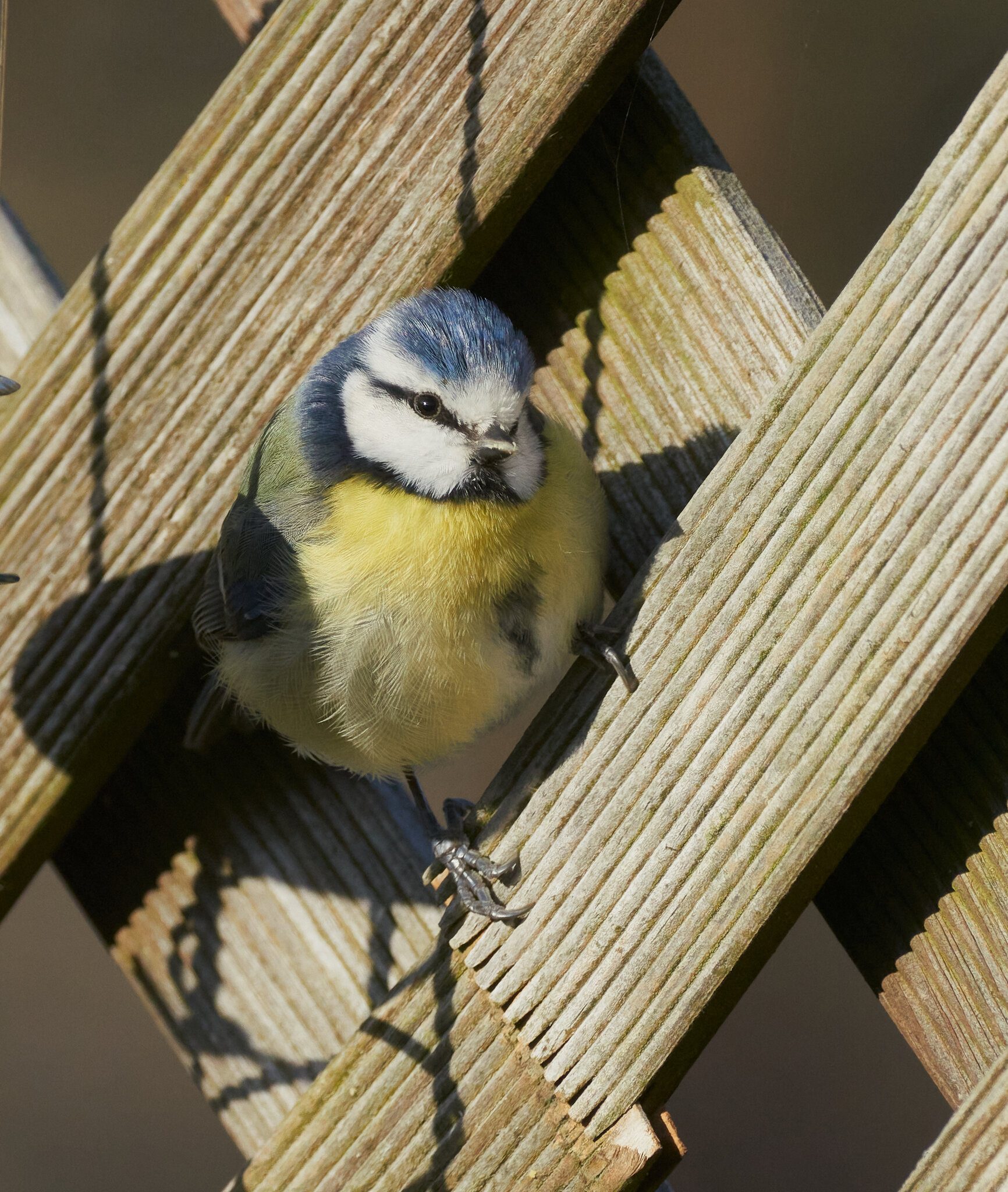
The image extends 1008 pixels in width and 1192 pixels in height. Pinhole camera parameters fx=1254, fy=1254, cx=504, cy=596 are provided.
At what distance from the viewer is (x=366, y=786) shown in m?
1.64

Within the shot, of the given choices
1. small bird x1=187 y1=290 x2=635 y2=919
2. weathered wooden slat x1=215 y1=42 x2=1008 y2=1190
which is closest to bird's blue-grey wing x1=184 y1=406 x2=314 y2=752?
small bird x1=187 y1=290 x2=635 y2=919

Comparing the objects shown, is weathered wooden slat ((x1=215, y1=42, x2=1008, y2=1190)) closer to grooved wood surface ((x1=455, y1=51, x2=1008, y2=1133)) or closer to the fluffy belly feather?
grooved wood surface ((x1=455, y1=51, x2=1008, y2=1133))

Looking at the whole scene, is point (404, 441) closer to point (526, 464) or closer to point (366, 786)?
point (526, 464)

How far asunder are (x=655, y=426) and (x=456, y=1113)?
2.50 feet

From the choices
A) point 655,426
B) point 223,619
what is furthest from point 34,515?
point 655,426

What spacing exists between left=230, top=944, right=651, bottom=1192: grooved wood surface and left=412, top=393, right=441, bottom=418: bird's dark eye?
30.5 inches

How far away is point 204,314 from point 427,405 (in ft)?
1.25

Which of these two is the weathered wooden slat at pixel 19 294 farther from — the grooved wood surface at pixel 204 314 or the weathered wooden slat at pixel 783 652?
the weathered wooden slat at pixel 783 652

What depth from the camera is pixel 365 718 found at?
1.60 meters

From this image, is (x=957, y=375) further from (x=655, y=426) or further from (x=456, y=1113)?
(x=456, y=1113)

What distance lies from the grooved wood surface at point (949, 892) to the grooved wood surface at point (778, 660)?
105 millimetres

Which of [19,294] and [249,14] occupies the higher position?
[249,14]

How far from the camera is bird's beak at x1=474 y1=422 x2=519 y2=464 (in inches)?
62.0

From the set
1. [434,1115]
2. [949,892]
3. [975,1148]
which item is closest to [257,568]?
[434,1115]
